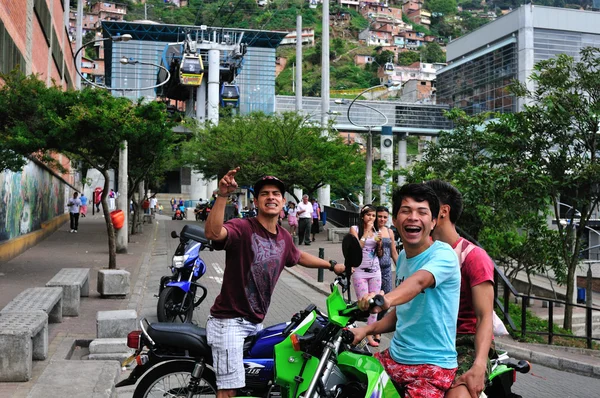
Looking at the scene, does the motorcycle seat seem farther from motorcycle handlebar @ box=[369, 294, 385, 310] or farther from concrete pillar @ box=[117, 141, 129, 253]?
concrete pillar @ box=[117, 141, 129, 253]

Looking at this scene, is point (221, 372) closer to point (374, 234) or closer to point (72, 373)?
point (72, 373)

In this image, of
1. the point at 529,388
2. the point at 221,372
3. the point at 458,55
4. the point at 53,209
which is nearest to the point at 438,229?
the point at 221,372

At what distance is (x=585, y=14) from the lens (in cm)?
5975

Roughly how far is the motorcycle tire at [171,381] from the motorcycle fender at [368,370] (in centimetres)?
136

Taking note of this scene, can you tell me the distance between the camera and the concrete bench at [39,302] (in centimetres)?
813

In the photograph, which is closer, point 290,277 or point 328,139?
point 290,277

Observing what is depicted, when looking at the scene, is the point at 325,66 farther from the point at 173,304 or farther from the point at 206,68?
the point at 173,304

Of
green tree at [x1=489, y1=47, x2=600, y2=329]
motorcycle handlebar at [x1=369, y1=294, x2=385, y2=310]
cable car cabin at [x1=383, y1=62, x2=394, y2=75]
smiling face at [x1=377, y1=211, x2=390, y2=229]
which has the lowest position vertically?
motorcycle handlebar at [x1=369, y1=294, x2=385, y2=310]

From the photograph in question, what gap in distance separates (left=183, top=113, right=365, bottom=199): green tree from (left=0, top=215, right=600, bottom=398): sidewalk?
6042 millimetres

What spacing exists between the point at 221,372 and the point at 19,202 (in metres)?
18.0

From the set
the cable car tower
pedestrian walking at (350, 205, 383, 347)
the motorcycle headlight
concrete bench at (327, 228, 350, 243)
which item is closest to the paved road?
pedestrian walking at (350, 205, 383, 347)

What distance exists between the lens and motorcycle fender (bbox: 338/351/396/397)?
349cm

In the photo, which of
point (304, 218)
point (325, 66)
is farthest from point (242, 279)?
point (325, 66)

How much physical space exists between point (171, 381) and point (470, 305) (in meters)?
2.04
